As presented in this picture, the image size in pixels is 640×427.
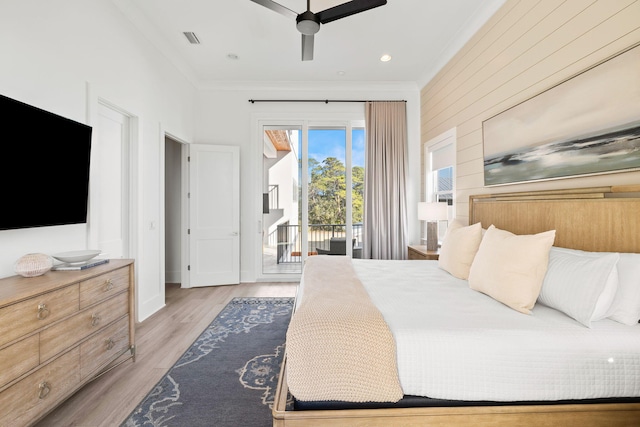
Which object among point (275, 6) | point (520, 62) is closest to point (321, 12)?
point (275, 6)

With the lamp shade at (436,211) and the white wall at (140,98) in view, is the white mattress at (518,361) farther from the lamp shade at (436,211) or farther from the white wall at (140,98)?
the white wall at (140,98)

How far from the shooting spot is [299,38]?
345cm

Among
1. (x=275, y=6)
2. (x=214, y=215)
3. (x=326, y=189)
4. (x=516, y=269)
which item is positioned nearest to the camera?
(x=516, y=269)

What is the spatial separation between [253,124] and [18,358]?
4004 millimetres

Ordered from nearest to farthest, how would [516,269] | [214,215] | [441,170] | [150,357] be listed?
[516,269], [150,357], [441,170], [214,215]

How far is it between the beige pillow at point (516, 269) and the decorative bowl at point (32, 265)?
2.70 metres

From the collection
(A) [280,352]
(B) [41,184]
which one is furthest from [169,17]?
(A) [280,352]

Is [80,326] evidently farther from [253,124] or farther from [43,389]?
[253,124]

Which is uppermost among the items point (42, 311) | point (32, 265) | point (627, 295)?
point (32, 265)

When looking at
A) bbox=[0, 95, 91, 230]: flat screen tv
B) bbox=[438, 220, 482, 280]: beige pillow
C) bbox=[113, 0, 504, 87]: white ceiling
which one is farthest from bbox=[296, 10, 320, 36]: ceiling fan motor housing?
bbox=[438, 220, 482, 280]: beige pillow

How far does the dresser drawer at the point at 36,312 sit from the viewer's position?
1323 millimetres

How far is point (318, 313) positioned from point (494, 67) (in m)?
2.84

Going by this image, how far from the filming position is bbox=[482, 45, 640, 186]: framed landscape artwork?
1585 mm

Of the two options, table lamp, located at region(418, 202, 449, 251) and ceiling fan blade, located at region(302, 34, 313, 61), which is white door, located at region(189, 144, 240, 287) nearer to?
ceiling fan blade, located at region(302, 34, 313, 61)
